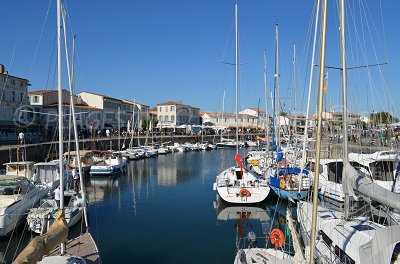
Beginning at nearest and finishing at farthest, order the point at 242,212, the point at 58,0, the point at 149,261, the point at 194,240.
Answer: the point at 58,0, the point at 149,261, the point at 194,240, the point at 242,212

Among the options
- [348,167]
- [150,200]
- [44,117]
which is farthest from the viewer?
[44,117]

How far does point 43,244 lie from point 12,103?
2211 inches

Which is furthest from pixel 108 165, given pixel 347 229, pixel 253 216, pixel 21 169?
pixel 347 229

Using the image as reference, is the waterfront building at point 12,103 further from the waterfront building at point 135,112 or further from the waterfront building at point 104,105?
the waterfront building at point 135,112

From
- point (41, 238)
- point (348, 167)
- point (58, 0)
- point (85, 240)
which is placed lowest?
point (85, 240)

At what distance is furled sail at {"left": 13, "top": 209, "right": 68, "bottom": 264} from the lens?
8.82 m

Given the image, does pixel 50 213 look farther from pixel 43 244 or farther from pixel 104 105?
pixel 104 105

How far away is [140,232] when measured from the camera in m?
19.5

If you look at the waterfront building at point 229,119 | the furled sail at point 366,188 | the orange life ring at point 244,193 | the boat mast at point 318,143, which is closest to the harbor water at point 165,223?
the orange life ring at point 244,193

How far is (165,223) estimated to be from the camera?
2139 centimetres

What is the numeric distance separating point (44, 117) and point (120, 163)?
32653 mm

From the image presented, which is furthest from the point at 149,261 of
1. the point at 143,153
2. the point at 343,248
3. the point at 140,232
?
the point at 143,153

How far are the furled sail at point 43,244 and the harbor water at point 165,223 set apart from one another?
4.88 meters

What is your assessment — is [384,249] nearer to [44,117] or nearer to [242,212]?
[242,212]
